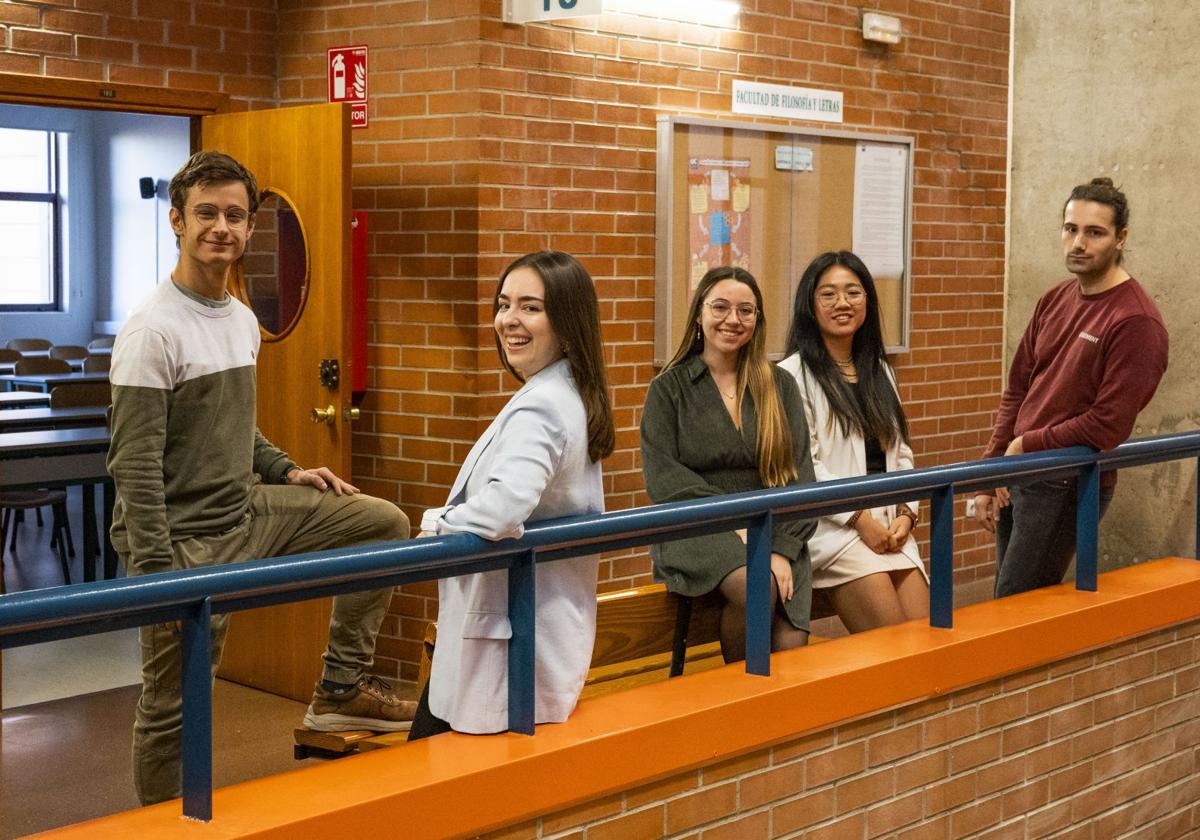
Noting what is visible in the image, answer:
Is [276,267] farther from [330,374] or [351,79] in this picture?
[351,79]

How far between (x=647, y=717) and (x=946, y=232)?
5181 millimetres

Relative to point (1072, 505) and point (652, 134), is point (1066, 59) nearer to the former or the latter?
point (652, 134)

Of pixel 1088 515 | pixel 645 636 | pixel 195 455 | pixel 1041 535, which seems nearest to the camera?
pixel 195 455

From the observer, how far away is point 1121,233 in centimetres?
450

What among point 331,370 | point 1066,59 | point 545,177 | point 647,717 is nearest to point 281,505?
point 647,717

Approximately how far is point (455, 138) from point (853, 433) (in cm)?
201

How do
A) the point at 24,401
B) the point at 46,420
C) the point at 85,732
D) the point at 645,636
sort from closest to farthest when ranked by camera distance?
the point at 645,636
the point at 85,732
the point at 46,420
the point at 24,401

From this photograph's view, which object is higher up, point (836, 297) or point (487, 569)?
point (836, 297)

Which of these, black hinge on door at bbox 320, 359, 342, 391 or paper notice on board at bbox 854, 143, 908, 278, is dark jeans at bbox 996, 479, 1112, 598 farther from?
paper notice on board at bbox 854, 143, 908, 278

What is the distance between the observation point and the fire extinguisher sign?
19.0 ft

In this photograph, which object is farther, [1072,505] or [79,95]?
[79,95]

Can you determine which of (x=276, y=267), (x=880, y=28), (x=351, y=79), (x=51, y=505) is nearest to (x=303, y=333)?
(x=276, y=267)

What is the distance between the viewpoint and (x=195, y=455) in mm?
3539

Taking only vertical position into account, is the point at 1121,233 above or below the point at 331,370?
above
